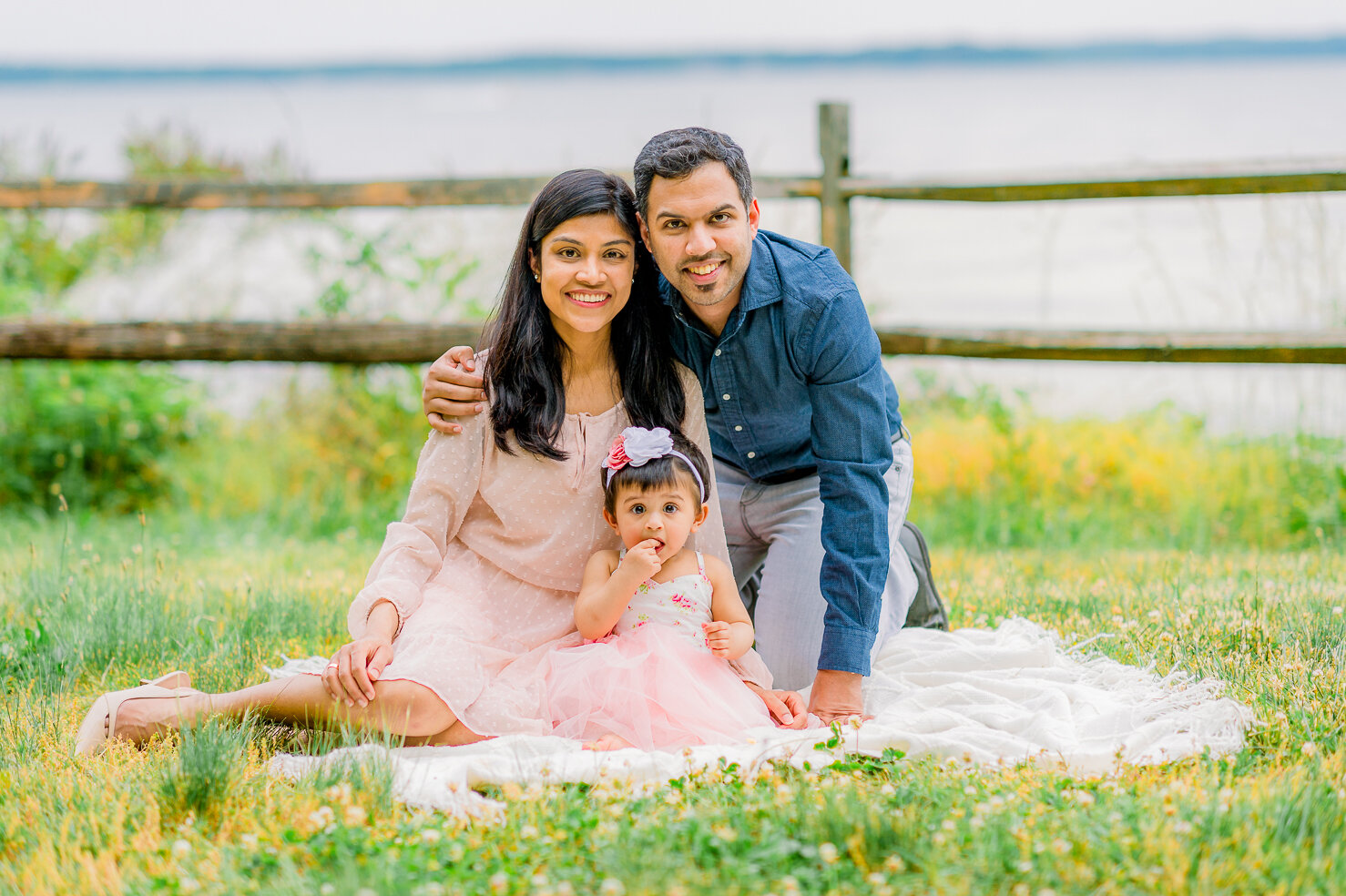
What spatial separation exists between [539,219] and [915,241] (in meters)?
8.62

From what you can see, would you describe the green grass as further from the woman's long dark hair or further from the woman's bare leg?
the woman's long dark hair

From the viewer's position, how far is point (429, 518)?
259 cm

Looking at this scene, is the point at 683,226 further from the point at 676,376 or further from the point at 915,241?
the point at 915,241

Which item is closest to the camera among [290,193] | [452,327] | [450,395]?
[450,395]

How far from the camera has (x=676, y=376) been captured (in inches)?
111

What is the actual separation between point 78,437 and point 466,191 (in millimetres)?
2443

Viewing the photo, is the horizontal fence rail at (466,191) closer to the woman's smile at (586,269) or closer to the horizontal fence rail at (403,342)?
the horizontal fence rail at (403,342)

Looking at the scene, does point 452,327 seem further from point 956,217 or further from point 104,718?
point 956,217

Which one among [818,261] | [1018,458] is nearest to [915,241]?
[1018,458]

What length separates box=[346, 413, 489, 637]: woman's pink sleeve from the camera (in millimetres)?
2480

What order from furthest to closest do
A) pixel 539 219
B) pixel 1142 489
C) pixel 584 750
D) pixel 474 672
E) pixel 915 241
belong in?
pixel 915 241
pixel 1142 489
pixel 539 219
pixel 474 672
pixel 584 750

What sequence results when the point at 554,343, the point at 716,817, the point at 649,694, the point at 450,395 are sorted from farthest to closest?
the point at 554,343 < the point at 450,395 < the point at 649,694 < the point at 716,817

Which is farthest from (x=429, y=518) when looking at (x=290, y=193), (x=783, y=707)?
(x=290, y=193)

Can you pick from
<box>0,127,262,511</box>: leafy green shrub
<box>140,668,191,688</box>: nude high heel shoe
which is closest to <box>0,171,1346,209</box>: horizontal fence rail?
<box>0,127,262,511</box>: leafy green shrub
